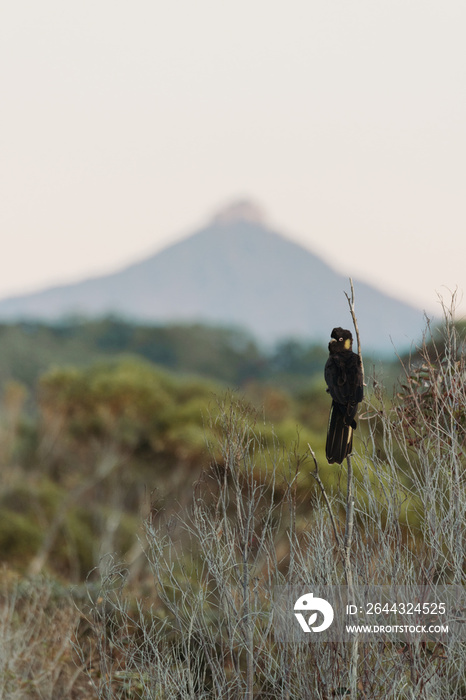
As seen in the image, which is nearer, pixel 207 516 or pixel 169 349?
pixel 207 516

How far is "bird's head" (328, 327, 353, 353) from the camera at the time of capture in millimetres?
4469

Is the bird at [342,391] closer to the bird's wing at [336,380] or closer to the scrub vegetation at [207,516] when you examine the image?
the bird's wing at [336,380]

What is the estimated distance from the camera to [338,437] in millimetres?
4375

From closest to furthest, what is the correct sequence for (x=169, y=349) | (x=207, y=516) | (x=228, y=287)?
(x=207, y=516) < (x=169, y=349) < (x=228, y=287)

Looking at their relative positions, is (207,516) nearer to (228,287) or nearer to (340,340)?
(340,340)

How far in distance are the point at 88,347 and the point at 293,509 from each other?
246 feet

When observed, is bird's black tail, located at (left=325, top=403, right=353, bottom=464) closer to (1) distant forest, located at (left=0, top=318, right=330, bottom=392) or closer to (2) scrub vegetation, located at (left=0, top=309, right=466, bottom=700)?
(2) scrub vegetation, located at (left=0, top=309, right=466, bottom=700)

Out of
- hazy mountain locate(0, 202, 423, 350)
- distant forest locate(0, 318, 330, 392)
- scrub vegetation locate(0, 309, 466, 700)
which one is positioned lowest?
scrub vegetation locate(0, 309, 466, 700)

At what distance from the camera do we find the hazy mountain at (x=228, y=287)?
15462 centimetres

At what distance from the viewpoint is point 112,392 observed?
31.7 meters

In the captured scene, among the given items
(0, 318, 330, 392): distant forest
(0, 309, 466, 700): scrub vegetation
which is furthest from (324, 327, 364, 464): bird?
(0, 318, 330, 392): distant forest

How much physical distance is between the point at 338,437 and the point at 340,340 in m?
0.52

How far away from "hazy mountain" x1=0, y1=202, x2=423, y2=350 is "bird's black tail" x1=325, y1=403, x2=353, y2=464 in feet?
456

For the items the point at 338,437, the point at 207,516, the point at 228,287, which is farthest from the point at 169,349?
the point at 228,287
